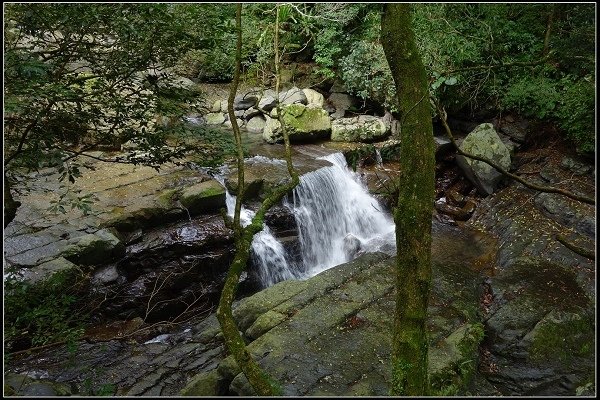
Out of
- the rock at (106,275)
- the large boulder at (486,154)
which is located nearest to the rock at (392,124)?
the large boulder at (486,154)

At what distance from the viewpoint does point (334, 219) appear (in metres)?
10.3

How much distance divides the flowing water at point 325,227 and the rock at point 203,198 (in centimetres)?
37

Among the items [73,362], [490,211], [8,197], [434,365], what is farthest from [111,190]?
[490,211]

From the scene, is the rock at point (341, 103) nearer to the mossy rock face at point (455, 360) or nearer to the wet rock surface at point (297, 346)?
the wet rock surface at point (297, 346)

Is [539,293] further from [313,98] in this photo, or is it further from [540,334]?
[313,98]

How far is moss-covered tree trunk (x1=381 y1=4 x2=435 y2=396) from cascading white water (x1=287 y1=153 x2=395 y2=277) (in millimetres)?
5872

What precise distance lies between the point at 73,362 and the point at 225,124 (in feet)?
→ 32.3

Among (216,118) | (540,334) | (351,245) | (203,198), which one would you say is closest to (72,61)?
(203,198)

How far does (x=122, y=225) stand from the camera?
7871 millimetres

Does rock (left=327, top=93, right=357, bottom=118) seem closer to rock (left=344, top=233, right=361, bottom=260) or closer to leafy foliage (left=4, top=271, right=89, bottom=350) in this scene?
rock (left=344, top=233, right=361, bottom=260)

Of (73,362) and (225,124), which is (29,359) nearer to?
(73,362)

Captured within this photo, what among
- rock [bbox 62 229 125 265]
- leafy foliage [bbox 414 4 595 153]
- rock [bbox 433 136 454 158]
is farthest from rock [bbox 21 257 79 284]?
rock [bbox 433 136 454 158]

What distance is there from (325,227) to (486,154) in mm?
4106

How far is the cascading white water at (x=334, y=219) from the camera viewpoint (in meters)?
9.56
